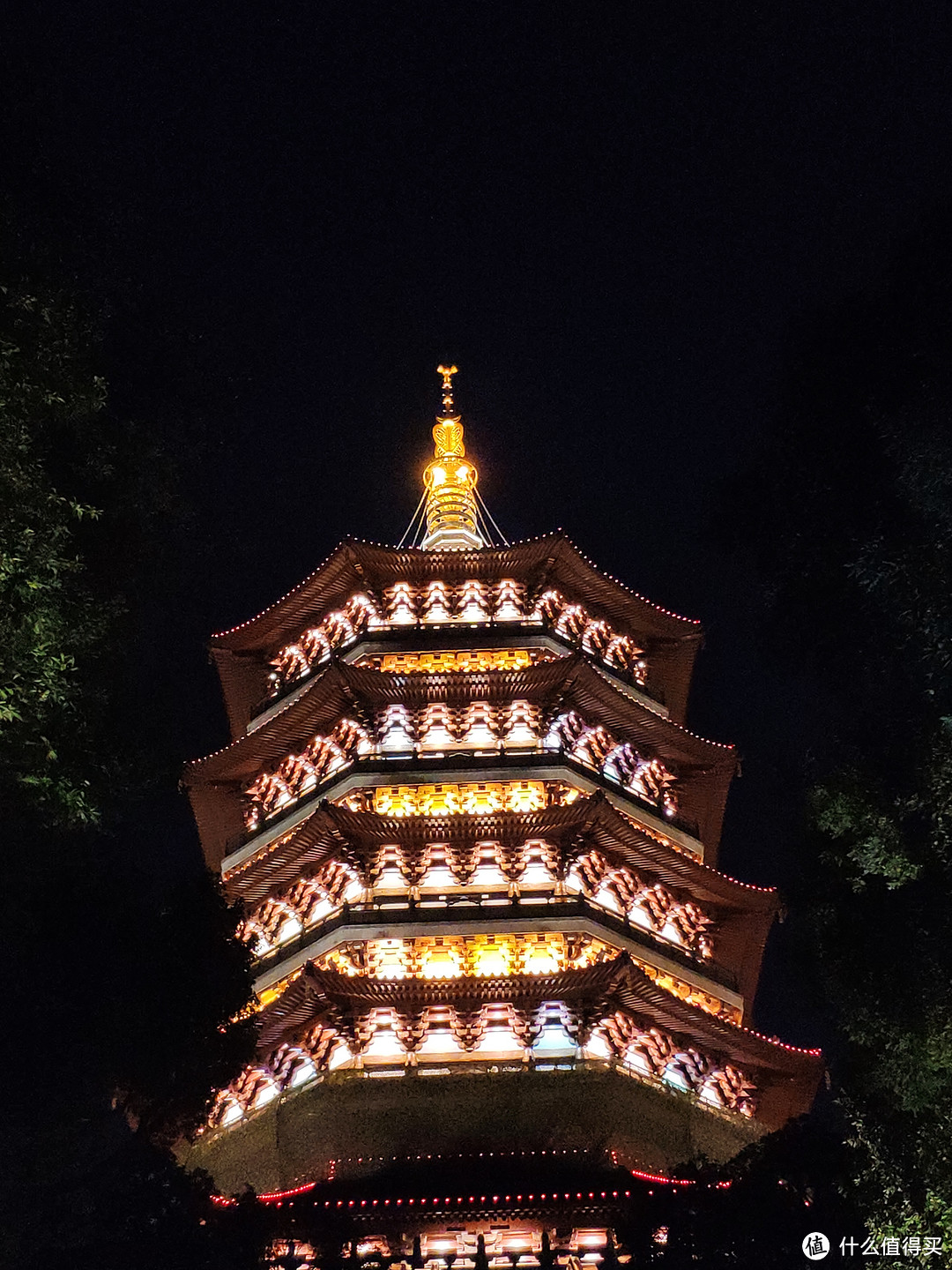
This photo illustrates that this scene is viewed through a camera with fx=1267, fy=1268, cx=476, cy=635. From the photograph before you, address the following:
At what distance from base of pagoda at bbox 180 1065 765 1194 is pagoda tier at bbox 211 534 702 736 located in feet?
32.6

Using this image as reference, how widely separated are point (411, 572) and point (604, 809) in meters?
7.95

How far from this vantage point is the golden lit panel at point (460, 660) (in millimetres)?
23234

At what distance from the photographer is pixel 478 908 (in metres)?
18.3

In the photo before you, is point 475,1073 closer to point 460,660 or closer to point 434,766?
point 434,766

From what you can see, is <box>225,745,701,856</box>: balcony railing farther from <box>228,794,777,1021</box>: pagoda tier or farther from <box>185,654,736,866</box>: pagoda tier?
<box>228,794,777,1021</box>: pagoda tier

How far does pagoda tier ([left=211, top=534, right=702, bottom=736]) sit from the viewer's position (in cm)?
2500

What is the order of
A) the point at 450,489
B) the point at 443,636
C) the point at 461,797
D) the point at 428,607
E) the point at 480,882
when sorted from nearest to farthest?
the point at 480,882 → the point at 461,797 → the point at 443,636 → the point at 428,607 → the point at 450,489

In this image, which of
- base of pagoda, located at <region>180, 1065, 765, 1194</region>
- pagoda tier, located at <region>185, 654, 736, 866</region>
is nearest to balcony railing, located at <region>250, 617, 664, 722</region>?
pagoda tier, located at <region>185, 654, 736, 866</region>

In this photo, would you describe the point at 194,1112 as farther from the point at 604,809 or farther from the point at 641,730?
the point at 641,730

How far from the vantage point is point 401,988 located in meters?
16.6

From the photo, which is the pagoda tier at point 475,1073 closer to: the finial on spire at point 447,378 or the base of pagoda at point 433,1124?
the base of pagoda at point 433,1124

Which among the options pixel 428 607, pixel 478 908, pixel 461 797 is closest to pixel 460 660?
pixel 428 607

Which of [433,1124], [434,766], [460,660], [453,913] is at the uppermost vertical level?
[460,660]

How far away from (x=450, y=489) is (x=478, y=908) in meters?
15.9
